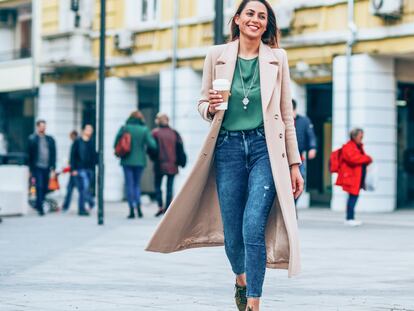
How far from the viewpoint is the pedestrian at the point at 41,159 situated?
23125mm

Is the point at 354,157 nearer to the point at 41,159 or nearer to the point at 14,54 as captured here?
the point at 41,159

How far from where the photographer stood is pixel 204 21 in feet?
94.8

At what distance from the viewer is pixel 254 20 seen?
745cm

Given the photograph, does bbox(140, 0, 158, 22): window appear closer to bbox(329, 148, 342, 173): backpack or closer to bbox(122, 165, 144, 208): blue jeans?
bbox(122, 165, 144, 208): blue jeans

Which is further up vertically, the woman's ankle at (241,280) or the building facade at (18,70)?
the building facade at (18,70)

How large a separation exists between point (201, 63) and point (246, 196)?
71.6ft

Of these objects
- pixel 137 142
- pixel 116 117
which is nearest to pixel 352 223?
pixel 137 142

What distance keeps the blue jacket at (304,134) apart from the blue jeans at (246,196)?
10045mm

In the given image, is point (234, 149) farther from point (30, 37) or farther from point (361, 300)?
point (30, 37)

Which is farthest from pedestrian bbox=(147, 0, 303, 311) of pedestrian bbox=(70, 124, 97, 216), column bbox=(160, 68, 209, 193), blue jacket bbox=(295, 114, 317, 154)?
column bbox=(160, 68, 209, 193)

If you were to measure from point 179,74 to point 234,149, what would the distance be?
22660mm

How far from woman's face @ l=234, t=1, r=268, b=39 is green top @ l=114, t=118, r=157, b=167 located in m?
13.7

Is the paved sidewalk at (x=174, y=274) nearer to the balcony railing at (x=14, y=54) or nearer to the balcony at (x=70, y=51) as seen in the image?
the balcony at (x=70, y=51)

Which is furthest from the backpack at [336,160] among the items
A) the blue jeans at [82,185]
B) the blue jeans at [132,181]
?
the blue jeans at [82,185]
